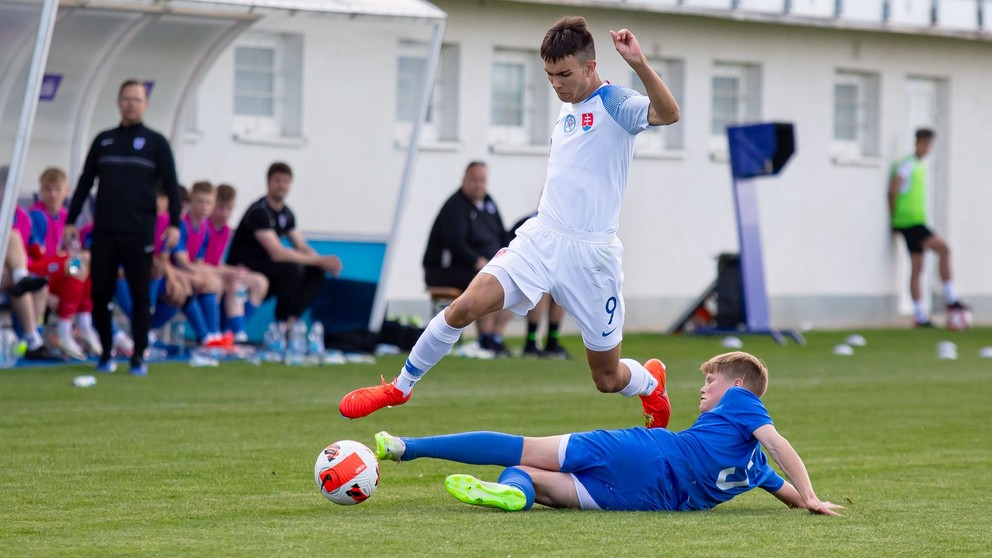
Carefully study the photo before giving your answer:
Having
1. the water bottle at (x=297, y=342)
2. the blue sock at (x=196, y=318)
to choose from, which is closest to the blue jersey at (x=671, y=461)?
the water bottle at (x=297, y=342)

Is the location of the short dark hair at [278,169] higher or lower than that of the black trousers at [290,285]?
higher

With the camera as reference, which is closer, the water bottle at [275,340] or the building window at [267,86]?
the water bottle at [275,340]

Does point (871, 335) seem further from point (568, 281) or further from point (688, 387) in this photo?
point (568, 281)

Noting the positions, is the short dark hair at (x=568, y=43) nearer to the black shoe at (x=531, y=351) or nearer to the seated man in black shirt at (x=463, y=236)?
the seated man in black shirt at (x=463, y=236)

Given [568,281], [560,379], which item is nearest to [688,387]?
[560,379]

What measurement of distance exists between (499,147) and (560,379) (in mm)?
8316

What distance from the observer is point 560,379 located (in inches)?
578

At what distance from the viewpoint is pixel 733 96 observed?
25.5 metres

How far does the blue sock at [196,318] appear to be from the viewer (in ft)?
51.5

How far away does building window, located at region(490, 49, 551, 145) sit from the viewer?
75.3 feet

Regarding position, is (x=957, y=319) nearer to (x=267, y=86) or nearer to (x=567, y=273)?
(x=267, y=86)

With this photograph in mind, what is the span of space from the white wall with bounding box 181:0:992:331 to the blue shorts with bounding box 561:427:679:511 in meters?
10.6

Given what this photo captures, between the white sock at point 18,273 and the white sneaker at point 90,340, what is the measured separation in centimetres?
101

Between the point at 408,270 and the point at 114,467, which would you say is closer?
the point at 114,467
